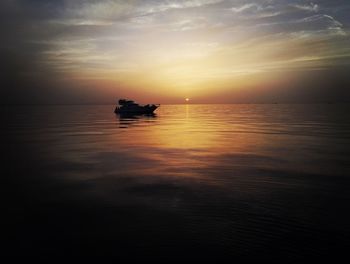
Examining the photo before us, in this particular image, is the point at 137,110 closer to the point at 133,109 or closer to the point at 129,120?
the point at 133,109

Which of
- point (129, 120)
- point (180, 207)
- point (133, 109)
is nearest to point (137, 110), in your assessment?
point (133, 109)

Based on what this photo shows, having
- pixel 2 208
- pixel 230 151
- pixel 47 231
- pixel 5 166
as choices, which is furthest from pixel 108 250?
pixel 230 151

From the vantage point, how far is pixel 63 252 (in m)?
8.19

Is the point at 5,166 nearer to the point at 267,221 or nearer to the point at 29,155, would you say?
the point at 29,155

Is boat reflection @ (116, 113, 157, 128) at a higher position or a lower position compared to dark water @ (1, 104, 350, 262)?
higher

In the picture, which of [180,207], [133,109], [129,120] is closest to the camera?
[180,207]

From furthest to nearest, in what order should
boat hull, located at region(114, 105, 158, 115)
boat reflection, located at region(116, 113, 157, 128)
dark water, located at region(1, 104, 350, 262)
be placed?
boat hull, located at region(114, 105, 158, 115) → boat reflection, located at region(116, 113, 157, 128) → dark water, located at region(1, 104, 350, 262)

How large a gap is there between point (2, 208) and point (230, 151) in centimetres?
1793

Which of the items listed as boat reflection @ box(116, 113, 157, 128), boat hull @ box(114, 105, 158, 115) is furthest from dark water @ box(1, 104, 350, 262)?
boat hull @ box(114, 105, 158, 115)

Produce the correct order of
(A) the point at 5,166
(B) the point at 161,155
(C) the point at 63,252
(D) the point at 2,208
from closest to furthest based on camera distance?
(C) the point at 63,252 → (D) the point at 2,208 → (A) the point at 5,166 → (B) the point at 161,155

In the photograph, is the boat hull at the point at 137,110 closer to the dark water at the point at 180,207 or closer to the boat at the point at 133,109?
the boat at the point at 133,109

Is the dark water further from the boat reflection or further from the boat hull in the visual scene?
the boat hull

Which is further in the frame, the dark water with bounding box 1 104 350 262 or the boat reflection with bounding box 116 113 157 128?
the boat reflection with bounding box 116 113 157 128

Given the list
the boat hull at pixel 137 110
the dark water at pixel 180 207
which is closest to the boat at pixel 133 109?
the boat hull at pixel 137 110
